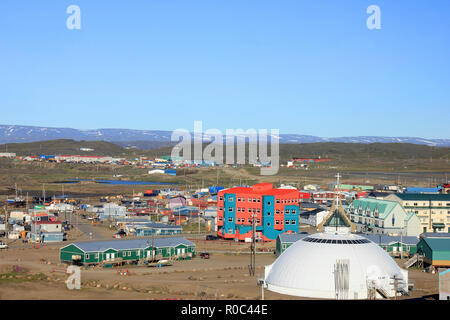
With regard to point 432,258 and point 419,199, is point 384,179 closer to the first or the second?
point 419,199

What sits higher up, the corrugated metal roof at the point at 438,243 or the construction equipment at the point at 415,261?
the corrugated metal roof at the point at 438,243

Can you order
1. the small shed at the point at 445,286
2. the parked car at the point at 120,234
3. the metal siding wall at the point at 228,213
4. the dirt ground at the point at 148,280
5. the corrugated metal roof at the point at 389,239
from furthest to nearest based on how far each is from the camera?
1. the parked car at the point at 120,234
2. the metal siding wall at the point at 228,213
3. the corrugated metal roof at the point at 389,239
4. the dirt ground at the point at 148,280
5. the small shed at the point at 445,286

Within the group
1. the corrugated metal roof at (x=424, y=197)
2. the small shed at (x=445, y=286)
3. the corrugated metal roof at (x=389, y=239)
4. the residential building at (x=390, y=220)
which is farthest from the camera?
the corrugated metal roof at (x=424, y=197)

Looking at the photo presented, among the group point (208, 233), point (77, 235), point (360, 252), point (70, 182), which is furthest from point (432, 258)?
point (70, 182)

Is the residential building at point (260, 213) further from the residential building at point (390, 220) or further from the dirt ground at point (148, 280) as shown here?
the residential building at point (390, 220)

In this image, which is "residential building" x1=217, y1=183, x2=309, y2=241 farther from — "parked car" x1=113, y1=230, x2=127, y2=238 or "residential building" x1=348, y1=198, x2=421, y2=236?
"parked car" x1=113, y1=230, x2=127, y2=238

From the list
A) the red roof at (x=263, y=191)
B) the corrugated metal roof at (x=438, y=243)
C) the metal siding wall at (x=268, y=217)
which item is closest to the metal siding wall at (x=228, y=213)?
the red roof at (x=263, y=191)
